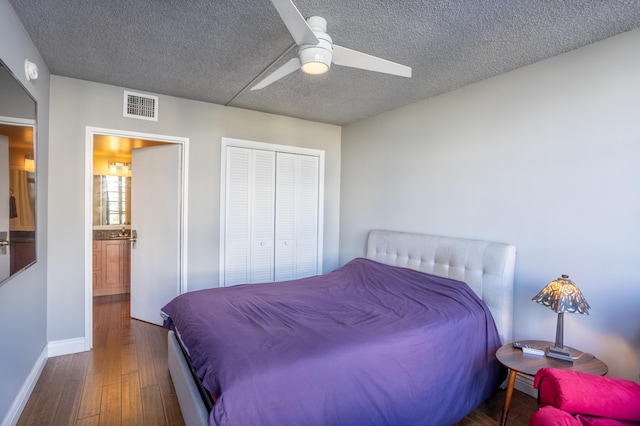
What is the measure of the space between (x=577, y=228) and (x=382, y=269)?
5.07 ft

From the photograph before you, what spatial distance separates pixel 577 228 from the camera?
224 cm

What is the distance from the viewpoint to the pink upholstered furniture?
55.2 inches

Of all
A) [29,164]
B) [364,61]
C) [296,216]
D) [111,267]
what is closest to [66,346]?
[29,164]

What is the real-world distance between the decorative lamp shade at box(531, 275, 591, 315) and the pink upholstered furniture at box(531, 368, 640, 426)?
0.43m

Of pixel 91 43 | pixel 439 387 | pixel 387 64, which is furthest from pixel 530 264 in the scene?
pixel 91 43

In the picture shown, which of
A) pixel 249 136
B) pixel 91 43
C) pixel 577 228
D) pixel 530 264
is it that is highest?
pixel 91 43

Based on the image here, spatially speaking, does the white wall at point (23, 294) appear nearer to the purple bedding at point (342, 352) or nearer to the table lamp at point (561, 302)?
the purple bedding at point (342, 352)

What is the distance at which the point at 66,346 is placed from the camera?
2.99 meters

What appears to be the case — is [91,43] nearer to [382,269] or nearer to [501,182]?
[382,269]

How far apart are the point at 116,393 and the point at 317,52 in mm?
2697

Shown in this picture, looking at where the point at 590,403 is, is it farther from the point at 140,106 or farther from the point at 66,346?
the point at 140,106

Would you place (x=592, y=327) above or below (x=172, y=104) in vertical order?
below

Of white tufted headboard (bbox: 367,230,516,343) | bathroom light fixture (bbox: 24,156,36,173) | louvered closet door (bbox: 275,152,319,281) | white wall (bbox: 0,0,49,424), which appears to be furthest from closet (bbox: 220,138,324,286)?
bathroom light fixture (bbox: 24,156,36,173)

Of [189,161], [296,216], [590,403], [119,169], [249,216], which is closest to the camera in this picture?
[590,403]
